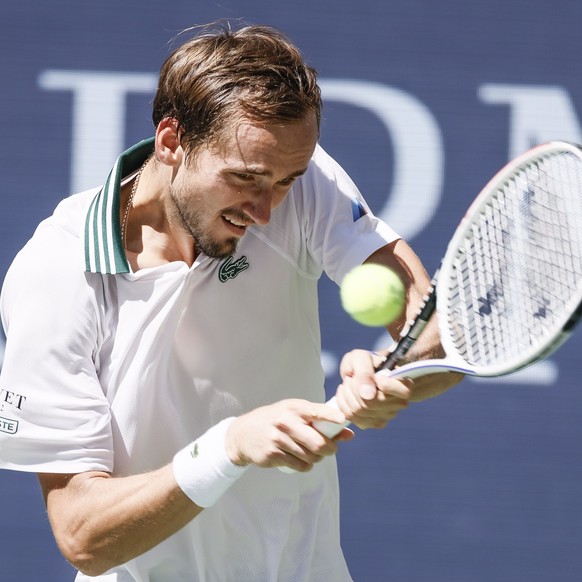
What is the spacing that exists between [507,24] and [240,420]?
2047 mm

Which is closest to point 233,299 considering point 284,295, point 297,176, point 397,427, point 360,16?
point 284,295

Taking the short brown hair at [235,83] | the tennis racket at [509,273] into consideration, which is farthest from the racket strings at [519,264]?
the short brown hair at [235,83]

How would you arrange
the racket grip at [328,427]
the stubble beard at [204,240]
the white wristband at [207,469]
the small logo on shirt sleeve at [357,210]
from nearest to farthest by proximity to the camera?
1. the racket grip at [328,427]
2. the white wristband at [207,469]
3. the stubble beard at [204,240]
4. the small logo on shirt sleeve at [357,210]

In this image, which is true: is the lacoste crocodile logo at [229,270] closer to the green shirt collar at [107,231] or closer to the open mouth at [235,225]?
the open mouth at [235,225]

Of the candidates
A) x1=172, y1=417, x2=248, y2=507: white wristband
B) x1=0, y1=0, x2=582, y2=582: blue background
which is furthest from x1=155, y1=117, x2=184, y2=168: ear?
x1=0, y1=0, x2=582, y2=582: blue background

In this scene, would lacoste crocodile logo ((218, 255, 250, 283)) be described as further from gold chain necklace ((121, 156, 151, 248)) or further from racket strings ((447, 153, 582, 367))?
racket strings ((447, 153, 582, 367))

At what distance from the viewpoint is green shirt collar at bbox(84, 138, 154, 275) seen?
7.16 ft

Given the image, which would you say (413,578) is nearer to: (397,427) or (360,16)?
(397,427)

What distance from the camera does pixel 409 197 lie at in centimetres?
358

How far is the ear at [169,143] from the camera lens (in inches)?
91.5

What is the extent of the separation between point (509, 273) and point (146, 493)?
72cm

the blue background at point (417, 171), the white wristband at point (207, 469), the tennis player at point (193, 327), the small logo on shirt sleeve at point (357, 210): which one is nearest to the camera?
the white wristband at point (207, 469)

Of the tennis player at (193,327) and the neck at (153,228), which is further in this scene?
the neck at (153,228)

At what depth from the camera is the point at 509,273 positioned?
207 centimetres
